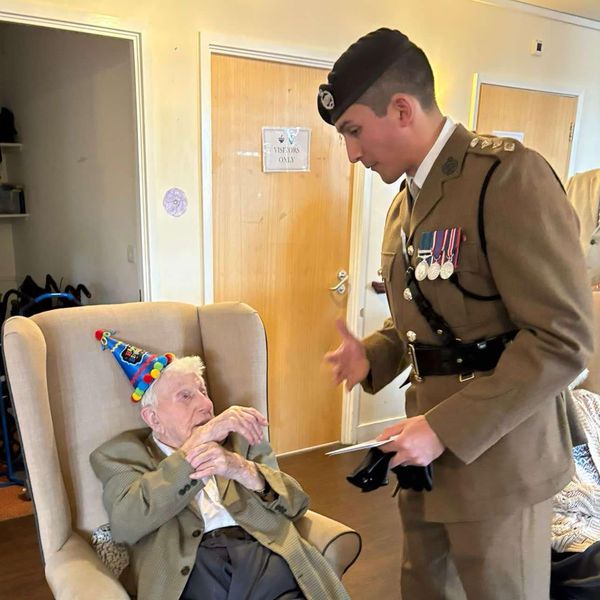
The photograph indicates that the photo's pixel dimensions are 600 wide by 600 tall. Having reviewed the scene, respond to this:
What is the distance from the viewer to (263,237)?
2725 mm

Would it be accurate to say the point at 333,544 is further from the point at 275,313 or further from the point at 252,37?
the point at 252,37

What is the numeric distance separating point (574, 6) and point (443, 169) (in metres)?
2.75

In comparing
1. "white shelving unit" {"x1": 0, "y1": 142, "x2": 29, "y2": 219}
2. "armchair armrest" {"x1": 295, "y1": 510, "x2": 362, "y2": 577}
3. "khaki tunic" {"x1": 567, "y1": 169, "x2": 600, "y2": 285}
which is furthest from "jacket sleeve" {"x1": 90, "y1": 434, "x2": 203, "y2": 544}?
"white shelving unit" {"x1": 0, "y1": 142, "x2": 29, "y2": 219}

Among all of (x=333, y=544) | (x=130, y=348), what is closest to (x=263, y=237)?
(x=130, y=348)

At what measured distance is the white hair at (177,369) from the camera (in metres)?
1.48

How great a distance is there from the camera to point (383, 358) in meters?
1.42

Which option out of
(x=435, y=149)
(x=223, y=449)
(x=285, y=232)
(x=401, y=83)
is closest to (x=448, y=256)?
(x=435, y=149)

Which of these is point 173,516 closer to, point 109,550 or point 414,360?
point 109,550

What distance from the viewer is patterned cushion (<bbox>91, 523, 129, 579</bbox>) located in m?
1.41

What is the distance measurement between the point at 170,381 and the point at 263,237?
136cm

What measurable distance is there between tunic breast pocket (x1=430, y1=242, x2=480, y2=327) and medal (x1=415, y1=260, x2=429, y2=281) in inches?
1.0

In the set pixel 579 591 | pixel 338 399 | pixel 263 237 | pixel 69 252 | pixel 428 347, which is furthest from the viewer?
pixel 69 252

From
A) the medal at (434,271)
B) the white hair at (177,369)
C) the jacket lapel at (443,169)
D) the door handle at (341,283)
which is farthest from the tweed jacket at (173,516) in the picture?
the door handle at (341,283)

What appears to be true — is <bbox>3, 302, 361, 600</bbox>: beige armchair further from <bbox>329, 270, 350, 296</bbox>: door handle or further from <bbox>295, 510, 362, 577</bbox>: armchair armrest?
<bbox>329, 270, 350, 296</bbox>: door handle
